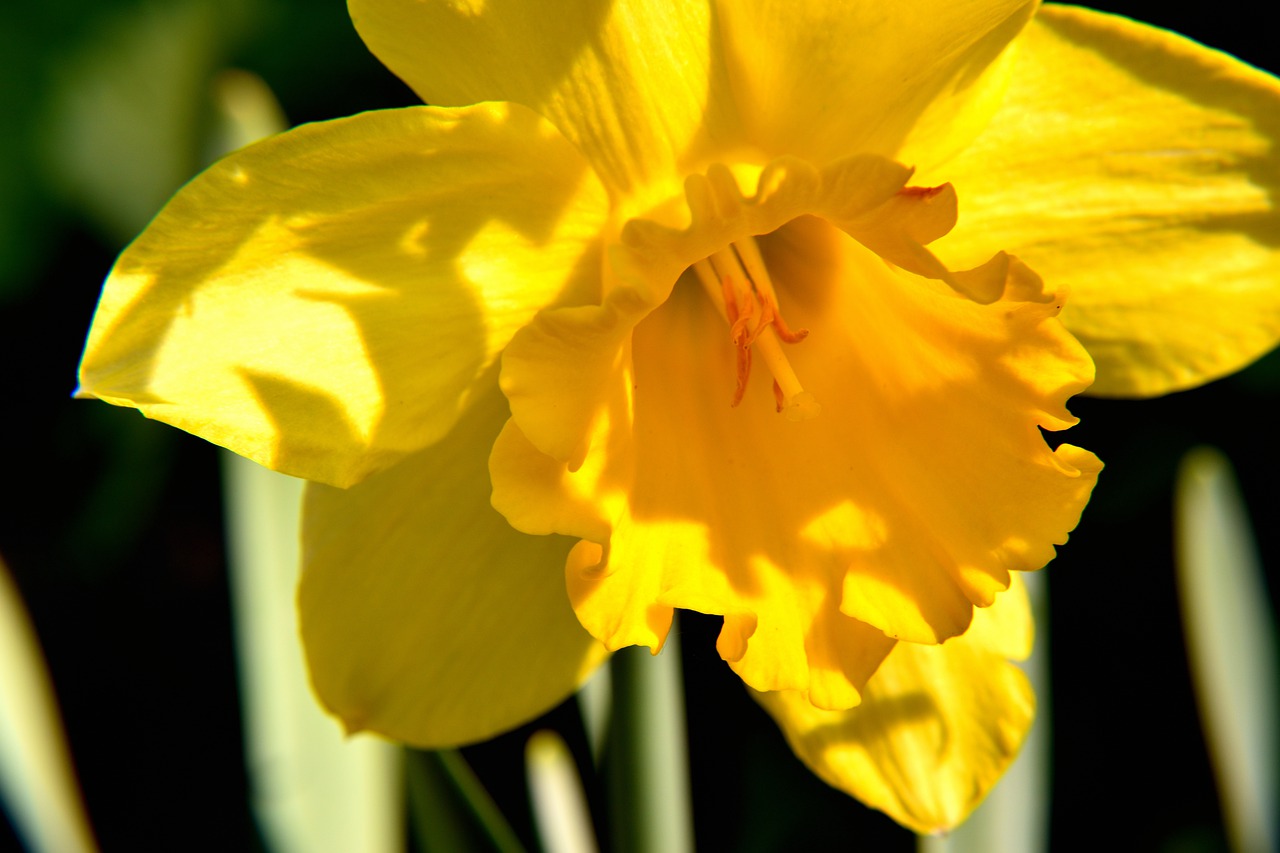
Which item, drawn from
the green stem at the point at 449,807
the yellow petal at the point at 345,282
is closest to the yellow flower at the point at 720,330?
the yellow petal at the point at 345,282

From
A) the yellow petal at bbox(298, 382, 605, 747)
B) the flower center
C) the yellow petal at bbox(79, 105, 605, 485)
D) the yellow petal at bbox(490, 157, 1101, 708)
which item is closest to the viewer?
the yellow petal at bbox(79, 105, 605, 485)

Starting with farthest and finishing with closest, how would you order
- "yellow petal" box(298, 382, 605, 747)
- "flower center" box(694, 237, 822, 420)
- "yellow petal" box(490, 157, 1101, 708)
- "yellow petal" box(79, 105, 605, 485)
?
"flower center" box(694, 237, 822, 420), "yellow petal" box(298, 382, 605, 747), "yellow petal" box(490, 157, 1101, 708), "yellow petal" box(79, 105, 605, 485)

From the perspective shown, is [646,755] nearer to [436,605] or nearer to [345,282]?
[436,605]

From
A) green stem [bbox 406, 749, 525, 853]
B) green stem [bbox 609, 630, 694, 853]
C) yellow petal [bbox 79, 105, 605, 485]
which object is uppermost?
yellow petal [bbox 79, 105, 605, 485]

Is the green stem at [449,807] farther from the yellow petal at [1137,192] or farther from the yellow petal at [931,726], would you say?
the yellow petal at [1137,192]

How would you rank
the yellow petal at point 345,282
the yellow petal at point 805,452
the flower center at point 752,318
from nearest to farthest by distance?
1. the yellow petal at point 345,282
2. the yellow petal at point 805,452
3. the flower center at point 752,318

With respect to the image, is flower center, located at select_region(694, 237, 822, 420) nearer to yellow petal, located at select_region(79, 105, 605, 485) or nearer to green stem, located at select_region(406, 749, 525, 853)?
yellow petal, located at select_region(79, 105, 605, 485)

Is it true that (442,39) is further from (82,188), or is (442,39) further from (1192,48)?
(82,188)

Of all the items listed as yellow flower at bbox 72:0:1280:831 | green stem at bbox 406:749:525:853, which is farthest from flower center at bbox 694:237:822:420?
green stem at bbox 406:749:525:853
